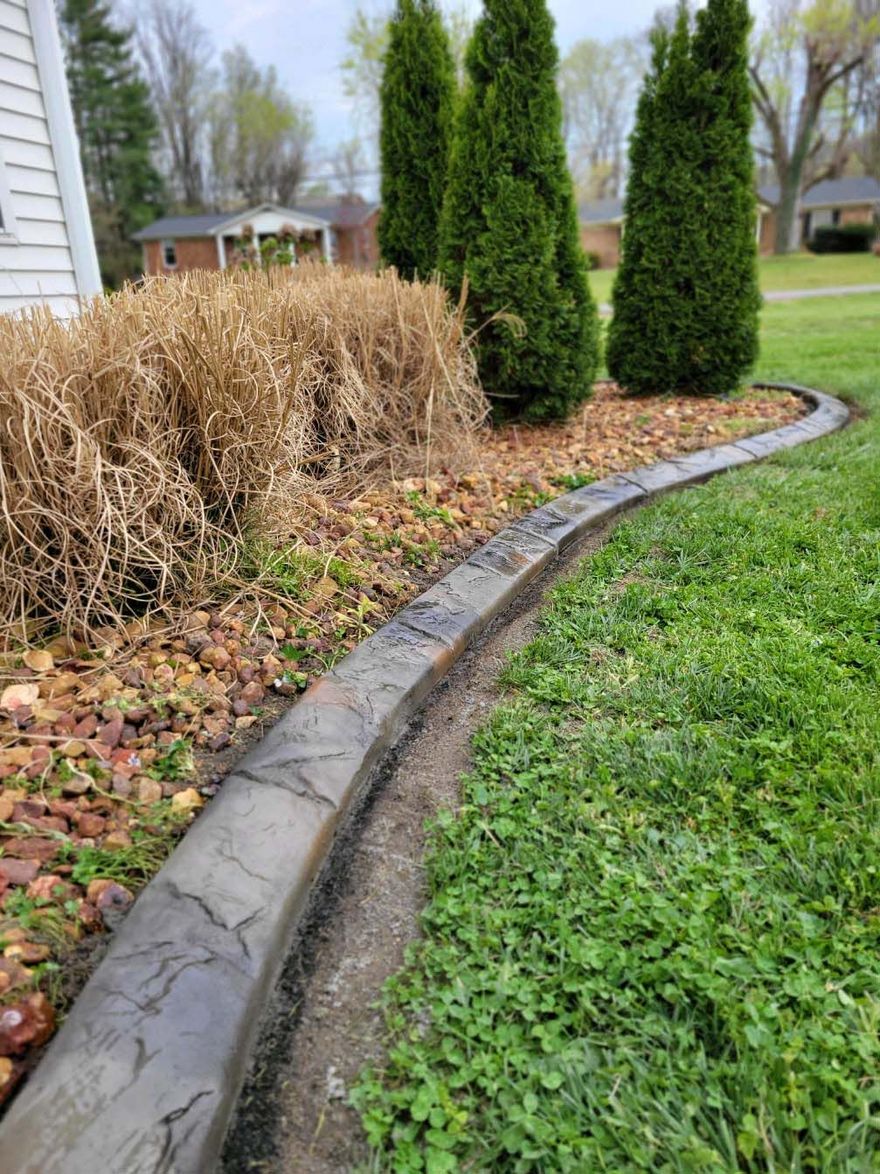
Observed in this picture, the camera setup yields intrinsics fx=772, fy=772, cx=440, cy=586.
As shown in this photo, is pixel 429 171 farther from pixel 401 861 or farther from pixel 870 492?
pixel 401 861

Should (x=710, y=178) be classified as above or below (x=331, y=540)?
above

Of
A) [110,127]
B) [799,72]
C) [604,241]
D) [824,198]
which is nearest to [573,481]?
[110,127]

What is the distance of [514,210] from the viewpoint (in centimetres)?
395

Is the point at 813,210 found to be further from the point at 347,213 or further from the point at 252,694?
the point at 252,694

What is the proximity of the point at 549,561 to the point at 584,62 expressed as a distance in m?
43.3

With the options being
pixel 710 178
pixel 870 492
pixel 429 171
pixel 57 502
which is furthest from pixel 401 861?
pixel 429 171

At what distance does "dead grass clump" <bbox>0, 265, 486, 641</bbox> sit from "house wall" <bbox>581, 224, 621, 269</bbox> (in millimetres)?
33707

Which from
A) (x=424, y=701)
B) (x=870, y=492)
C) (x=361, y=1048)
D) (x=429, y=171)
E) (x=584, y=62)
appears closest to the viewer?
(x=361, y=1048)

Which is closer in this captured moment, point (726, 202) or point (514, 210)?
point (514, 210)

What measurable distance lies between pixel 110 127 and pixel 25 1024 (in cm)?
3272

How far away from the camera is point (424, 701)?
1956mm

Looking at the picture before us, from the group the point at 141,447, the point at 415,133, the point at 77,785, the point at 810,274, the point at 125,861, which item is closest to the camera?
the point at 125,861

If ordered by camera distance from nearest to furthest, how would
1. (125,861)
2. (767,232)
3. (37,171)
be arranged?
(125,861) → (37,171) → (767,232)

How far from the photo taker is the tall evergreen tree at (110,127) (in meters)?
26.3
